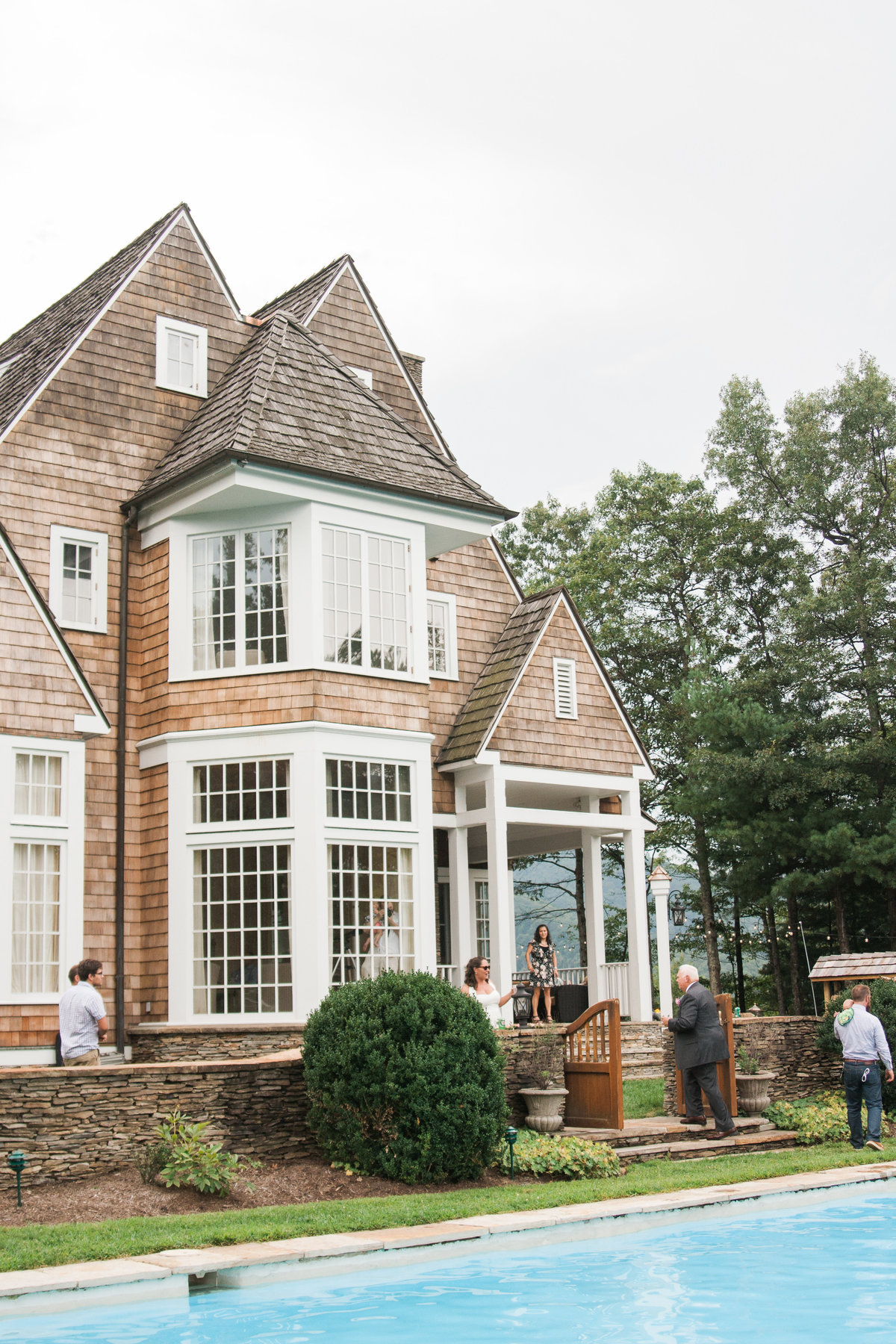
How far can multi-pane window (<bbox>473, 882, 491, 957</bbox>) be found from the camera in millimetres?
20844

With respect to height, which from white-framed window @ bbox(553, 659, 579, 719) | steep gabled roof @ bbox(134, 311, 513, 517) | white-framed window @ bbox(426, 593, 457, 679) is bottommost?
white-framed window @ bbox(553, 659, 579, 719)

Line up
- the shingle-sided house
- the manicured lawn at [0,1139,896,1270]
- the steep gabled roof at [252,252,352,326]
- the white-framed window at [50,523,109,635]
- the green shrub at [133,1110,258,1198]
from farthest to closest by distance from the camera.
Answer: the steep gabled roof at [252,252,352,326] < the white-framed window at [50,523,109,635] < the shingle-sided house < the green shrub at [133,1110,258,1198] < the manicured lawn at [0,1139,896,1270]

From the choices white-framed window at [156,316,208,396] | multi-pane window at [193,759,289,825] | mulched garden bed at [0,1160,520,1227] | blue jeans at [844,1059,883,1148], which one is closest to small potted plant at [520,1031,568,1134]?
mulched garden bed at [0,1160,520,1227]

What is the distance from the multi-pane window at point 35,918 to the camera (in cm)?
1505

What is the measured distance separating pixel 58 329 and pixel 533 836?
11.0 metres

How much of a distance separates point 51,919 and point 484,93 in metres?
10.5

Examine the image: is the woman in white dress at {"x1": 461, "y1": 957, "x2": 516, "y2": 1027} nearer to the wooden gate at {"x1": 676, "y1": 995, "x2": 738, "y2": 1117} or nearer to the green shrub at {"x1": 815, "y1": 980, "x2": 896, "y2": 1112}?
the wooden gate at {"x1": 676, "y1": 995, "x2": 738, "y2": 1117}

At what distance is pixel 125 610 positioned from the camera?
17.0 m

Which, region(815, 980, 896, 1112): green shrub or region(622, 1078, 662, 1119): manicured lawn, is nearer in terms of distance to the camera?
region(622, 1078, 662, 1119): manicured lawn

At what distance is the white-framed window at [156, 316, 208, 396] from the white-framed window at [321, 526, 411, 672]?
361 cm

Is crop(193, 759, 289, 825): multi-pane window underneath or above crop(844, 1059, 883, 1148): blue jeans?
above

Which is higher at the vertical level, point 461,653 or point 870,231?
point 870,231

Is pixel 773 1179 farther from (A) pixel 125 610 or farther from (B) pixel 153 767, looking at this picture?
(A) pixel 125 610

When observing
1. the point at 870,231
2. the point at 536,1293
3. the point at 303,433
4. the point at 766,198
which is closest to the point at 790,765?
the point at 870,231
